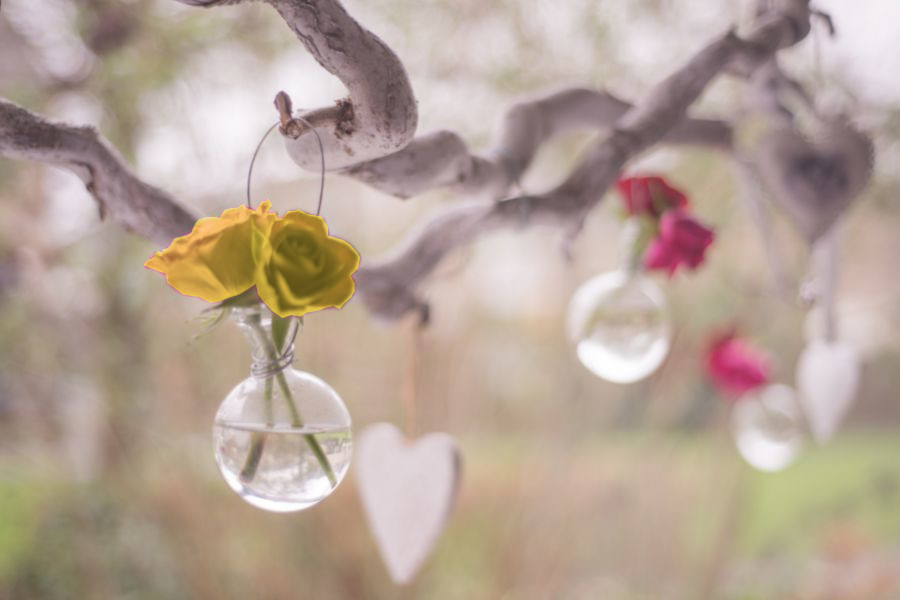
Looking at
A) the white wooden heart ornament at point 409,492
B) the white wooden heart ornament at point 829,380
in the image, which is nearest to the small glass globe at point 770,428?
the white wooden heart ornament at point 829,380

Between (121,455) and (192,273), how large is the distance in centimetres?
145

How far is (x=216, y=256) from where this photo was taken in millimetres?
319

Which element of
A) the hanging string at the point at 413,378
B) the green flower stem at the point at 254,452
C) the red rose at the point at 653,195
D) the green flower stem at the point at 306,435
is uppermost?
the red rose at the point at 653,195

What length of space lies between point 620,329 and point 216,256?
0.35 metres

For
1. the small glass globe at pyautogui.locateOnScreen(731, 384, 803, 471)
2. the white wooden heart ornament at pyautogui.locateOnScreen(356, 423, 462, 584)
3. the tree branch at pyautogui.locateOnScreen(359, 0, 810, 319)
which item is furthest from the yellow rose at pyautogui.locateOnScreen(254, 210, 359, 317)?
the small glass globe at pyautogui.locateOnScreen(731, 384, 803, 471)

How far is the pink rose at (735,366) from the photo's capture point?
999mm

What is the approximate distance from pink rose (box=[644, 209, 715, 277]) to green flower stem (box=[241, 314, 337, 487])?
312mm

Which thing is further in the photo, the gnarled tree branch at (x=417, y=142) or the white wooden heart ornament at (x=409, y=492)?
the white wooden heart ornament at (x=409, y=492)

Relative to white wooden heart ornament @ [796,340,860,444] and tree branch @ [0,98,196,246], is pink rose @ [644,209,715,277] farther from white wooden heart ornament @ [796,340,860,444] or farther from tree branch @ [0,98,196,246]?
tree branch @ [0,98,196,246]

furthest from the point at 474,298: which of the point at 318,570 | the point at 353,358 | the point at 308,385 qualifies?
the point at 308,385

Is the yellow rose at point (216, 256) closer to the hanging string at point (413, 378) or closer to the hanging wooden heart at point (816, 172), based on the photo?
the hanging string at point (413, 378)

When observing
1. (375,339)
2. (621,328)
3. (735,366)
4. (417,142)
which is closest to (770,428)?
(735,366)

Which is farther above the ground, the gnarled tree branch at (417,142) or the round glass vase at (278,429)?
the gnarled tree branch at (417,142)

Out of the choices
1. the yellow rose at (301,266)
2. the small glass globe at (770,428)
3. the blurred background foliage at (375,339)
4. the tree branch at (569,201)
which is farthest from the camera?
the blurred background foliage at (375,339)
